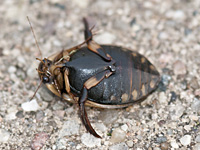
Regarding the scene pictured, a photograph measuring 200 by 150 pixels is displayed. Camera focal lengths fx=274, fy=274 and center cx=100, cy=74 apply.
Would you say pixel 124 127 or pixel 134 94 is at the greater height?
pixel 134 94

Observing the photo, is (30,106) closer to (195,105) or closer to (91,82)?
(91,82)

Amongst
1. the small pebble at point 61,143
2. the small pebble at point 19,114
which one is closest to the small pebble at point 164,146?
the small pebble at point 61,143

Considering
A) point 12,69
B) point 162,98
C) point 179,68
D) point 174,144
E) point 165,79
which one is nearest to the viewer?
point 174,144

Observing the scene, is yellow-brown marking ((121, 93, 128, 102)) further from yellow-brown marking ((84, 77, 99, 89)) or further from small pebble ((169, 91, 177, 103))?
small pebble ((169, 91, 177, 103))

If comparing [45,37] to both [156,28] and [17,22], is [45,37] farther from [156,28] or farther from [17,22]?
[156,28]

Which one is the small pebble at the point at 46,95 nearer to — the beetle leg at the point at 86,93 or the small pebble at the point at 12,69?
the small pebble at the point at 12,69

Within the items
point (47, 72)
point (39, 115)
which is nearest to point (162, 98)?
point (47, 72)
